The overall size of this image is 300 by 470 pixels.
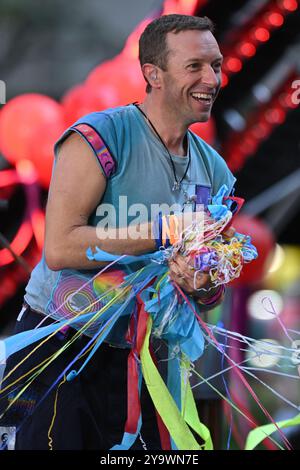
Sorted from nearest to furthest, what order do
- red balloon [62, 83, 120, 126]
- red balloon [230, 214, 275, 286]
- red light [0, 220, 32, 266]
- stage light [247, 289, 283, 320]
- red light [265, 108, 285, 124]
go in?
red balloon [62, 83, 120, 126] < red light [0, 220, 32, 266] < red balloon [230, 214, 275, 286] < red light [265, 108, 285, 124] < stage light [247, 289, 283, 320]

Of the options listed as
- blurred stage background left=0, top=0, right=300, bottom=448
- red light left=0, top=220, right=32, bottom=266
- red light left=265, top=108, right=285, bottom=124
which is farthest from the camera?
red light left=265, top=108, right=285, bottom=124

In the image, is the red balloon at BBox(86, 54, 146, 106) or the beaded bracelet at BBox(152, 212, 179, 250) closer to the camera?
the beaded bracelet at BBox(152, 212, 179, 250)

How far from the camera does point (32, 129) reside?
3824 mm

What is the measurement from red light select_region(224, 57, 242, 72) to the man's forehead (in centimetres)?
228

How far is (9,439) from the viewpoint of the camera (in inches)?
79.5

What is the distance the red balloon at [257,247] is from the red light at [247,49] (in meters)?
0.81

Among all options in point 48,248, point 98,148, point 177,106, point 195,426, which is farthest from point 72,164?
point 195,426

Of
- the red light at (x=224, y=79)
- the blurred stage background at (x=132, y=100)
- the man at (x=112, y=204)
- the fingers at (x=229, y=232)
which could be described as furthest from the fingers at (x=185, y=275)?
the red light at (x=224, y=79)

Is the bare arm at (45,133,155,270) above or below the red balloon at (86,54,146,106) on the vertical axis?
above

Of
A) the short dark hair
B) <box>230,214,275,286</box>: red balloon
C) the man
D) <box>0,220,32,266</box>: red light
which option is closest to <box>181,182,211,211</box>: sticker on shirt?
the man

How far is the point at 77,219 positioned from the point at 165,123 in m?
0.34

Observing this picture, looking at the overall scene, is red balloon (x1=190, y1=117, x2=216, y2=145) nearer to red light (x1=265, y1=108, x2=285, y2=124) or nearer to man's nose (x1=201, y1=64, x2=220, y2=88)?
red light (x1=265, y1=108, x2=285, y2=124)

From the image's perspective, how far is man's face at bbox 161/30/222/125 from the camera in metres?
2.01

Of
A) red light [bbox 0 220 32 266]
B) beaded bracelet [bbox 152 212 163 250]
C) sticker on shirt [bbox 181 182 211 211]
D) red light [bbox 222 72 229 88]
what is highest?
beaded bracelet [bbox 152 212 163 250]
